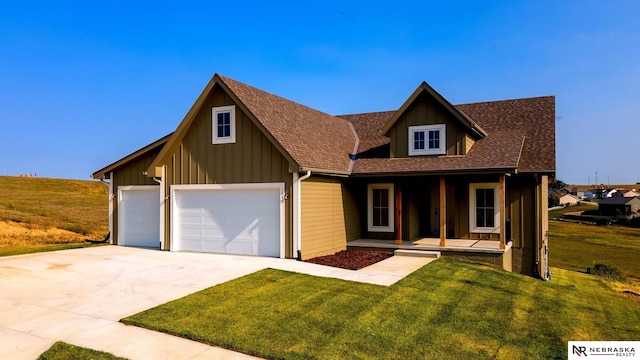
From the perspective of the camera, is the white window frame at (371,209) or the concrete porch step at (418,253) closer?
the concrete porch step at (418,253)

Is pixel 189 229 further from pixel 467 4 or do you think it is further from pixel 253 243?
pixel 467 4

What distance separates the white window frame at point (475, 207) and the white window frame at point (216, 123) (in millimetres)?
8736

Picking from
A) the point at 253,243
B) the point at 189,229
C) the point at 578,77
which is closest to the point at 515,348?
the point at 253,243

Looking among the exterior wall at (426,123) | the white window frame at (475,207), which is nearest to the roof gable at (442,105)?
the exterior wall at (426,123)

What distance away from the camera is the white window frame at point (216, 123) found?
46.7ft

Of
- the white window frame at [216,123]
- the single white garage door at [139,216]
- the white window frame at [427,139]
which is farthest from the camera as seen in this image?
the single white garage door at [139,216]

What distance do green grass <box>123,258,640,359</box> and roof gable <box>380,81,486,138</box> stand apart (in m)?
6.52

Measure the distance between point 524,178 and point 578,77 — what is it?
7.05 metres

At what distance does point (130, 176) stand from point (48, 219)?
1445cm

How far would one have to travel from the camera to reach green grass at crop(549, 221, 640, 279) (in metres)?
29.0

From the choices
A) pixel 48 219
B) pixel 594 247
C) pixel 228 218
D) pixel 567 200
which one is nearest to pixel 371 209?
pixel 228 218

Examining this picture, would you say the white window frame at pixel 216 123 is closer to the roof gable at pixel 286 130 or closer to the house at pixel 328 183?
the house at pixel 328 183

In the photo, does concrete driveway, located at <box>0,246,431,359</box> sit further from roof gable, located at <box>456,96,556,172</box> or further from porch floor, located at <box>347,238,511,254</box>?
roof gable, located at <box>456,96,556,172</box>

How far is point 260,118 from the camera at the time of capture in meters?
13.6
